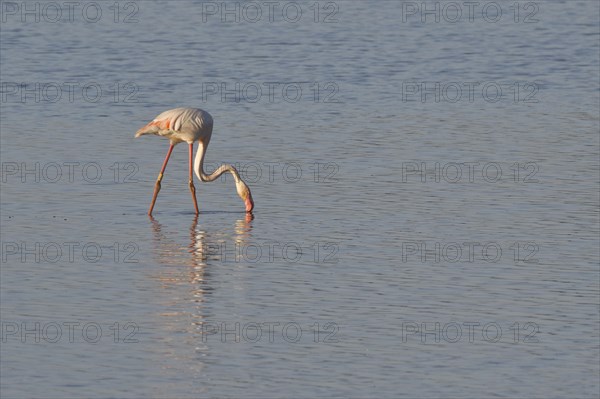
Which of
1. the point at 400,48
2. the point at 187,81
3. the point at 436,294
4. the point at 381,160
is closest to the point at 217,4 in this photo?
the point at 400,48

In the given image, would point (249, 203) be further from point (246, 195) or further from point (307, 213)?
point (307, 213)

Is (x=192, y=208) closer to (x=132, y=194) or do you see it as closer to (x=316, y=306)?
(x=132, y=194)

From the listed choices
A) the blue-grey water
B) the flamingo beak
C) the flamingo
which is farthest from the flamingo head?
the flamingo

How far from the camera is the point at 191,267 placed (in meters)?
15.7

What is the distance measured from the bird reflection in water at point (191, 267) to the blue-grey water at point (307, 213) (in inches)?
1.6

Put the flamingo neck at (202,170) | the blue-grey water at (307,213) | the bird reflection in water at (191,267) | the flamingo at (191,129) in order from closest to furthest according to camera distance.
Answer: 1. the blue-grey water at (307,213)
2. the bird reflection in water at (191,267)
3. the flamingo neck at (202,170)
4. the flamingo at (191,129)

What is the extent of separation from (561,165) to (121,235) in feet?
20.8

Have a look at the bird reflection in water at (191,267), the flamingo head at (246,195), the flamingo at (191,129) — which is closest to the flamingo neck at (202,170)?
the flamingo at (191,129)

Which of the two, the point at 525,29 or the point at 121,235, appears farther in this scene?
the point at 525,29

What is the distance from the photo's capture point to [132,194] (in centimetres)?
1917

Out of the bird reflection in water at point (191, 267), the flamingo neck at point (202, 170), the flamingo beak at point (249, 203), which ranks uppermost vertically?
the flamingo neck at point (202, 170)

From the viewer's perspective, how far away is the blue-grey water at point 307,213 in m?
12.4

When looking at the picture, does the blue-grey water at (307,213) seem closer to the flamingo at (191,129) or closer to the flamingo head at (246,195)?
the flamingo head at (246,195)

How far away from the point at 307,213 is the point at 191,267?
2.77 metres
